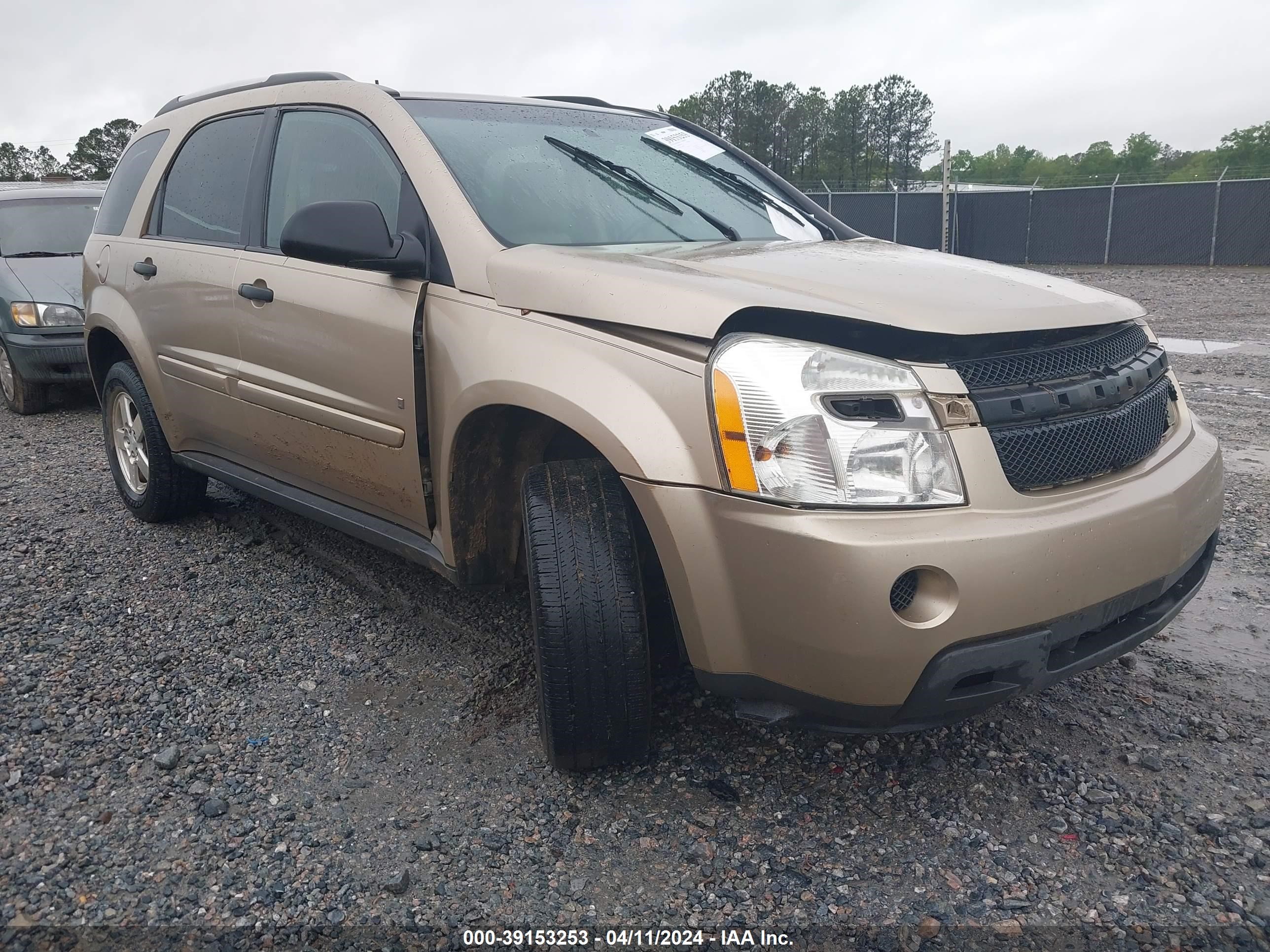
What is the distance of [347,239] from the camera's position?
2594 millimetres

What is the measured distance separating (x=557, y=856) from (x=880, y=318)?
1.35m

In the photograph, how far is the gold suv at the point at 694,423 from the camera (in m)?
1.95

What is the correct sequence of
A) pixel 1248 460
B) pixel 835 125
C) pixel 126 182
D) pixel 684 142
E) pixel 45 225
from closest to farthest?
1. pixel 684 142
2. pixel 126 182
3. pixel 1248 460
4. pixel 45 225
5. pixel 835 125

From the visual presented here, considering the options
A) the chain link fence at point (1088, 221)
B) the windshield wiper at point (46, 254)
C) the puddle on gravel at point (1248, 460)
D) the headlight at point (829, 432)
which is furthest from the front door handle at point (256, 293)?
the chain link fence at point (1088, 221)

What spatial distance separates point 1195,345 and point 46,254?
983 cm

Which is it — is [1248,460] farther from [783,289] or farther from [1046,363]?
[783,289]

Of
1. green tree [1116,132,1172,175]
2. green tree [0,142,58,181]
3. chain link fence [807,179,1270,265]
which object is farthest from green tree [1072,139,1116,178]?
green tree [0,142,58,181]

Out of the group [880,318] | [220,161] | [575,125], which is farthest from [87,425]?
[880,318]

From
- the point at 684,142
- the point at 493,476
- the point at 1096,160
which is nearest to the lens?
the point at 493,476

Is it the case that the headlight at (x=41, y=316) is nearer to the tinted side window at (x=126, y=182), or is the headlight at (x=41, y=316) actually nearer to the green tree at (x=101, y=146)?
the tinted side window at (x=126, y=182)

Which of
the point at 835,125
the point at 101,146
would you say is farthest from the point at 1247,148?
the point at 101,146

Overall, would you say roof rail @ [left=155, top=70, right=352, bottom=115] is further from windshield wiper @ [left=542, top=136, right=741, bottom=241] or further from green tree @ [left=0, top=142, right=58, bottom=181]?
green tree @ [left=0, top=142, right=58, bottom=181]

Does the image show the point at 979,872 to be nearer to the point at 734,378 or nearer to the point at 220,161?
the point at 734,378

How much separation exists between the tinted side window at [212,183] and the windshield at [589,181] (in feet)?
2.97
